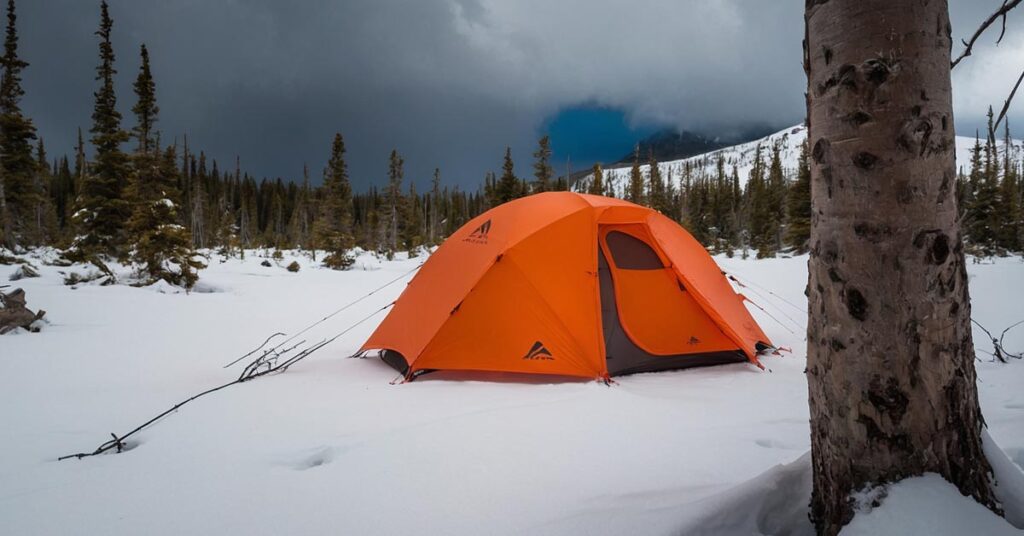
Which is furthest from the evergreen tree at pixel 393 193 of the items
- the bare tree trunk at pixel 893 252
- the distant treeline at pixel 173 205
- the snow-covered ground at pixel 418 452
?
the bare tree trunk at pixel 893 252

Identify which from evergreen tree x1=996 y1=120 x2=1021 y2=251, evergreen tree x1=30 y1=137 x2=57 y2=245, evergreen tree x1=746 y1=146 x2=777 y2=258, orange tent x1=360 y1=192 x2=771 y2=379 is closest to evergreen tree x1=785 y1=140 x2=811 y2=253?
evergreen tree x1=746 y1=146 x2=777 y2=258

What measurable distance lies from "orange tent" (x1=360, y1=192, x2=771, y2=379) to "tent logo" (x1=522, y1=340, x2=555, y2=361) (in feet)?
0.04

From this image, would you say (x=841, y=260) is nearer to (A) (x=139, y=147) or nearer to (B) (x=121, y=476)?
(B) (x=121, y=476)

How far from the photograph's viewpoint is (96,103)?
59.5 ft

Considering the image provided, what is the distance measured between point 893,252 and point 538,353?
3728mm

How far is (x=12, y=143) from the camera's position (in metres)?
21.2

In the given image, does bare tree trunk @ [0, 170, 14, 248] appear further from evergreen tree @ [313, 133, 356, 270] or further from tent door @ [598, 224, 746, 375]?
tent door @ [598, 224, 746, 375]

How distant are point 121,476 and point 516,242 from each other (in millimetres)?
3739

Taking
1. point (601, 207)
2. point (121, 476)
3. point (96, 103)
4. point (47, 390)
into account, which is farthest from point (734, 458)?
point (96, 103)

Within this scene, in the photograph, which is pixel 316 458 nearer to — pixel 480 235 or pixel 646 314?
pixel 480 235

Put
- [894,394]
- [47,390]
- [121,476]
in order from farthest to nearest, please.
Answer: [47,390] < [121,476] < [894,394]

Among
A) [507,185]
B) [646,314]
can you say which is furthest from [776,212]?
[646,314]

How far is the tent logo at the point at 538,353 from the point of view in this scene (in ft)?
15.7

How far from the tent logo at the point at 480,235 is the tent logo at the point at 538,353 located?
1.50 meters
